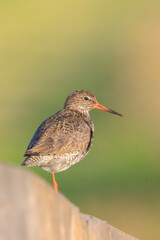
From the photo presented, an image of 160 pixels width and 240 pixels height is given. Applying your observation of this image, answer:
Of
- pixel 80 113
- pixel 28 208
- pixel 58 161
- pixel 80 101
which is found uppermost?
pixel 80 101

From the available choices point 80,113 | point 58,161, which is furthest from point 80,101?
point 58,161

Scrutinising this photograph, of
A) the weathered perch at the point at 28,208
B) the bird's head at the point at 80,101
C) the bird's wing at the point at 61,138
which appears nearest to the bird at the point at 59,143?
the bird's wing at the point at 61,138

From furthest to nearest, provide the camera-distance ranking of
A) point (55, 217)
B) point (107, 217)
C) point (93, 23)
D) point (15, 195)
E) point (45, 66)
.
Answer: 1. point (93, 23)
2. point (45, 66)
3. point (107, 217)
4. point (55, 217)
5. point (15, 195)

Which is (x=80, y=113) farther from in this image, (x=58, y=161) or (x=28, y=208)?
(x=28, y=208)

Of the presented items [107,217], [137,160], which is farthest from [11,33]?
[107,217]

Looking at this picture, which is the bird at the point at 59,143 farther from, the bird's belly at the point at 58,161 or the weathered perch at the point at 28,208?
the weathered perch at the point at 28,208

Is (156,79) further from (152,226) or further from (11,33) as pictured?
(152,226)
